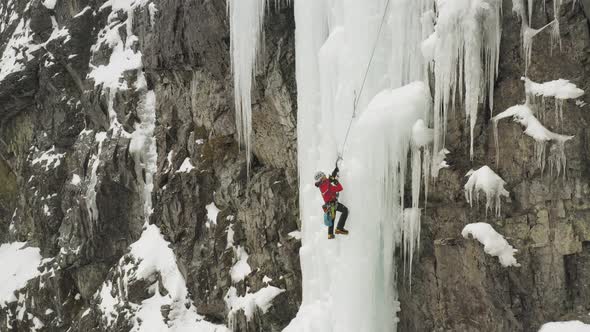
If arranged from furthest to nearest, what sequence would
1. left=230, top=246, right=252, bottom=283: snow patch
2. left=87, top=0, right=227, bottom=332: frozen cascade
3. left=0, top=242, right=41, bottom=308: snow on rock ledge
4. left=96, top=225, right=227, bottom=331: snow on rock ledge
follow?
left=0, top=242, right=41, bottom=308: snow on rock ledge < left=87, top=0, right=227, bottom=332: frozen cascade < left=96, top=225, right=227, bottom=331: snow on rock ledge < left=230, top=246, right=252, bottom=283: snow patch

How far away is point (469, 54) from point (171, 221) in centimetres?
840

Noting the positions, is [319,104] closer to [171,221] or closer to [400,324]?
[400,324]

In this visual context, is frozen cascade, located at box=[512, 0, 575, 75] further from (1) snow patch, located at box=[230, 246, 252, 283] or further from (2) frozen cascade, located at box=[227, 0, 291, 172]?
(1) snow patch, located at box=[230, 246, 252, 283]

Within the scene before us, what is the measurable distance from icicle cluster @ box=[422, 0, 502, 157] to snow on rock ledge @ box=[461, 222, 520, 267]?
36.0 inches

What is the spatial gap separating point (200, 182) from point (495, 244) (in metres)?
7.30

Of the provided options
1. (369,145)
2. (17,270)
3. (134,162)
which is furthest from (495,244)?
(17,270)

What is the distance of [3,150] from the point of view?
18.8 metres

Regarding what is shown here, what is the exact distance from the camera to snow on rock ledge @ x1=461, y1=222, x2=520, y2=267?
20.4 feet

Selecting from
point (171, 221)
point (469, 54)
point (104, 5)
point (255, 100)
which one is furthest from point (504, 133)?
point (104, 5)

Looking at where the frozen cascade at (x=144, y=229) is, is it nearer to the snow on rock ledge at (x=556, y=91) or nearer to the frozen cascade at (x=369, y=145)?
the frozen cascade at (x=369, y=145)

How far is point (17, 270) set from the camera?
1647cm

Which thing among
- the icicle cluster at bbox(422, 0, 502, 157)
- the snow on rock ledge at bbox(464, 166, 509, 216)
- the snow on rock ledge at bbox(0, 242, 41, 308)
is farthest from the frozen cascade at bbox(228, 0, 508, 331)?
the snow on rock ledge at bbox(0, 242, 41, 308)

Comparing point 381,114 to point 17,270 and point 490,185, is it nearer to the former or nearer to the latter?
point 490,185

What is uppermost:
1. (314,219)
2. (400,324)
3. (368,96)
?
(368,96)
